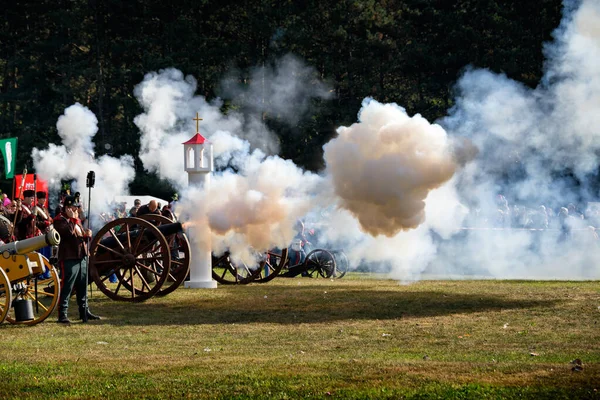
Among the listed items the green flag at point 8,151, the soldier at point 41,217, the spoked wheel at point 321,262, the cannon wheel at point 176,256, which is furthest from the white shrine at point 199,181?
the green flag at point 8,151

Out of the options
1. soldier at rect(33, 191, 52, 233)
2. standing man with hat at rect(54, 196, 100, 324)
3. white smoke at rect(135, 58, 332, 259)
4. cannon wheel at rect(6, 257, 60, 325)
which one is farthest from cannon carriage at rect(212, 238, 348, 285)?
standing man with hat at rect(54, 196, 100, 324)

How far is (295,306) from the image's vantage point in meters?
16.7

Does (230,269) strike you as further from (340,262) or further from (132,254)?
(340,262)

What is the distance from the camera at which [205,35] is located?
159 ft

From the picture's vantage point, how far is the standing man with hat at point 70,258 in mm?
14695

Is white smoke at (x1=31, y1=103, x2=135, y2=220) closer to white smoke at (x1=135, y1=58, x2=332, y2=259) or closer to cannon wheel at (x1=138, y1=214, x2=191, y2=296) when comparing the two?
white smoke at (x1=135, y1=58, x2=332, y2=259)

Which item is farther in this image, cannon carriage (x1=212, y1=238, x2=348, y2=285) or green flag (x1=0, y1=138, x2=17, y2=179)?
green flag (x1=0, y1=138, x2=17, y2=179)

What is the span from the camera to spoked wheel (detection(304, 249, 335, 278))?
24438 mm

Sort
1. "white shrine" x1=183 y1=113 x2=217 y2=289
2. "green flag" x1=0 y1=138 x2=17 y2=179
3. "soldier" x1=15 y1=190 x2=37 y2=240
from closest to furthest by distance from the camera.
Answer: "soldier" x1=15 y1=190 x2=37 y2=240 < "white shrine" x1=183 y1=113 x2=217 y2=289 < "green flag" x1=0 y1=138 x2=17 y2=179

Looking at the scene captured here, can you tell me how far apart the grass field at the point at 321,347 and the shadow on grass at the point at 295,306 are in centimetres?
3

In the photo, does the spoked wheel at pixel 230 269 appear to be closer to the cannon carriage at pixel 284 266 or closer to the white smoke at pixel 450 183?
the cannon carriage at pixel 284 266

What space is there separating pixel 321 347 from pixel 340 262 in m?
13.9

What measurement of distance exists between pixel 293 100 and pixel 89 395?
113 ft

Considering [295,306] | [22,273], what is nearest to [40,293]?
[22,273]
